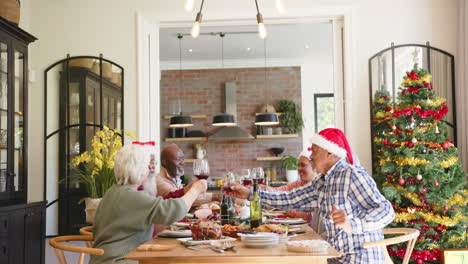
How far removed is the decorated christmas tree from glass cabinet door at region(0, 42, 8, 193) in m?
3.26

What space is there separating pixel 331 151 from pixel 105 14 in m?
3.69

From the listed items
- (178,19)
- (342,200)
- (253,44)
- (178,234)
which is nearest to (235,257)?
(178,234)

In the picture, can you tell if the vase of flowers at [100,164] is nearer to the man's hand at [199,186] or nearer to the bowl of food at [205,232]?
the man's hand at [199,186]

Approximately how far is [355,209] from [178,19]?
3.52 m

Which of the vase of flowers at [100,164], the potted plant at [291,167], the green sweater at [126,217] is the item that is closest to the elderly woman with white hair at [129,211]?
the green sweater at [126,217]

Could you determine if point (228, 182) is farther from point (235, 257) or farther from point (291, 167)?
point (291, 167)

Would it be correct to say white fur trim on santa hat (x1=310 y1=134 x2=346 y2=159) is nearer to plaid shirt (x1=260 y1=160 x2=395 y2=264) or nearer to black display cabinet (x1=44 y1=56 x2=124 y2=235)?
plaid shirt (x1=260 y1=160 x2=395 y2=264)

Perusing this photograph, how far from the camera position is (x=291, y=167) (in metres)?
9.80

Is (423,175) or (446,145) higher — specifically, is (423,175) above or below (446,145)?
below

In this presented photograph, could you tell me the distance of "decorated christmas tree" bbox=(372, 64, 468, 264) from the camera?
4.55 meters

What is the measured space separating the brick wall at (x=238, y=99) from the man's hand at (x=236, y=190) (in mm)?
7457

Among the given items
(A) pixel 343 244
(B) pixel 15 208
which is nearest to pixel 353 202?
(A) pixel 343 244

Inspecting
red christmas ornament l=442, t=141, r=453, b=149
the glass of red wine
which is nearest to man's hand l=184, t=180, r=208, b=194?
the glass of red wine

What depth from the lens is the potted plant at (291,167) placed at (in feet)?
32.0
